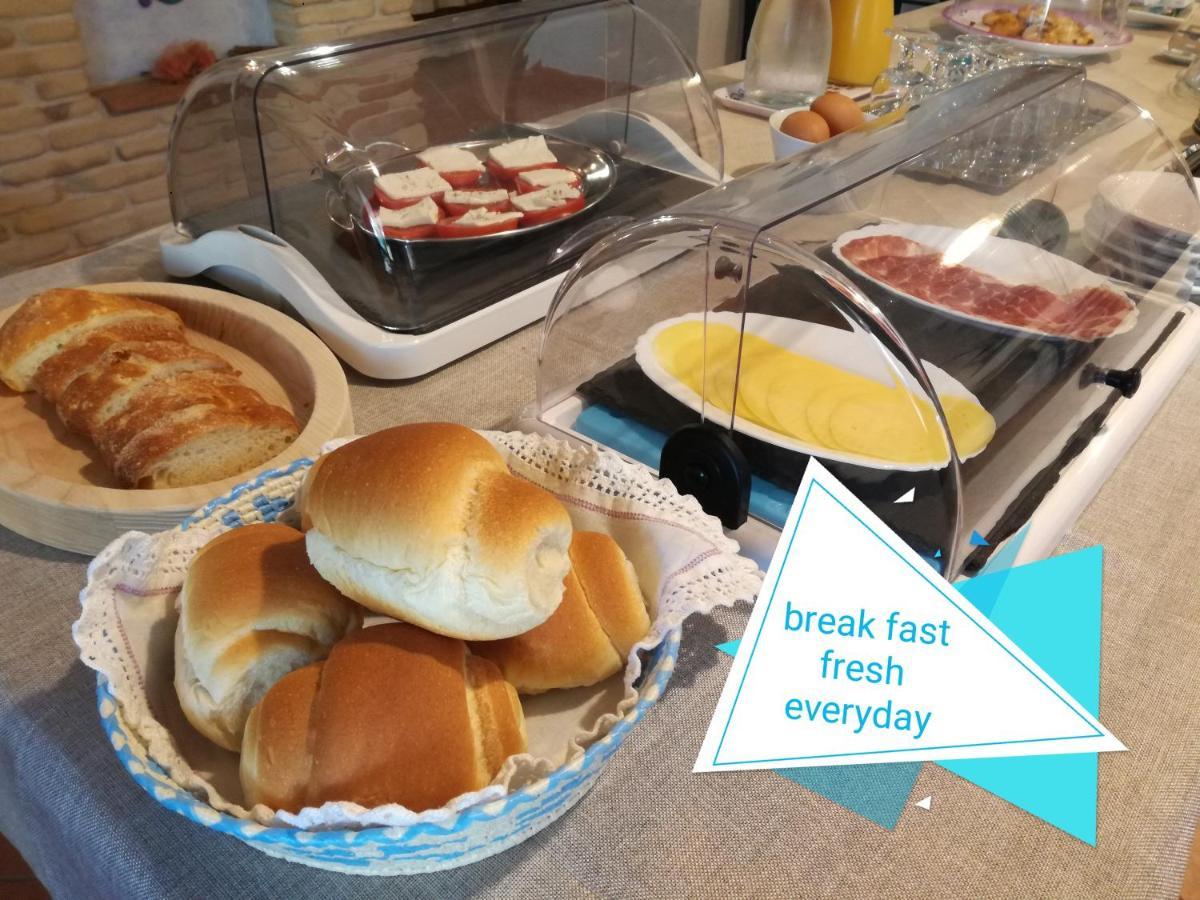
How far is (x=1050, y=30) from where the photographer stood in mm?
1672

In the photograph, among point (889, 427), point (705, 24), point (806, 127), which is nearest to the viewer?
point (889, 427)

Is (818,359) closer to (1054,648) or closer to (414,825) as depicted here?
(1054,648)

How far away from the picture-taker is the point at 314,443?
24.5 inches

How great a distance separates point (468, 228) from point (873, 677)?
21.1 inches

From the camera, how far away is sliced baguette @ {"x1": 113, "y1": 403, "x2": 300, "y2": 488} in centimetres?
61

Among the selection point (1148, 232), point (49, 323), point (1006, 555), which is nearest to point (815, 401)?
point (1006, 555)

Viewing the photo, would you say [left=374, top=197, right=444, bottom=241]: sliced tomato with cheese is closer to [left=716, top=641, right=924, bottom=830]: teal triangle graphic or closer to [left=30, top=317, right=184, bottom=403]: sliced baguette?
[left=30, top=317, right=184, bottom=403]: sliced baguette

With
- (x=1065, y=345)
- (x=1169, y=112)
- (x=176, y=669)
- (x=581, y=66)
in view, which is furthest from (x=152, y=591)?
Result: (x=1169, y=112)

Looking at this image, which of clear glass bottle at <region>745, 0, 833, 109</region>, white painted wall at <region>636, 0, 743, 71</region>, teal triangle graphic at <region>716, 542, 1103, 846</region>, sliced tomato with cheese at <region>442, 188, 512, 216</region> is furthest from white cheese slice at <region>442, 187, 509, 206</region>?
white painted wall at <region>636, 0, 743, 71</region>

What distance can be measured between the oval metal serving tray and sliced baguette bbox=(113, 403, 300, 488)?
211mm

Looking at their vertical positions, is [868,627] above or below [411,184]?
below

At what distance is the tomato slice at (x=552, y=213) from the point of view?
2.79ft

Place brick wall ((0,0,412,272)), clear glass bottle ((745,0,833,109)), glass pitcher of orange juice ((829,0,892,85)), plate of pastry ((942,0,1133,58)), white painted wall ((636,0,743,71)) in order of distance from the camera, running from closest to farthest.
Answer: clear glass bottle ((745,0,833,109)) < glass pitcher of orange juice ((829,0,892,85)) < plate of pastry ((942,0,1133,58)) < brick wall ((0,0,412,272)) < white painted wall ((636,0,743,71))

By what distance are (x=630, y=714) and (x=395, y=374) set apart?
18.3 inches
